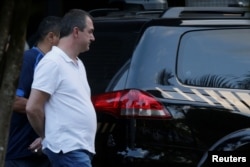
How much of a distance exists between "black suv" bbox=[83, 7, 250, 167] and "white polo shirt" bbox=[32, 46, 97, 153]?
1.38ft

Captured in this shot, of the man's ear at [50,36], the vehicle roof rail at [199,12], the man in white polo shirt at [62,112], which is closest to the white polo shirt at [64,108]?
the man in white polo shirt at [62,112]

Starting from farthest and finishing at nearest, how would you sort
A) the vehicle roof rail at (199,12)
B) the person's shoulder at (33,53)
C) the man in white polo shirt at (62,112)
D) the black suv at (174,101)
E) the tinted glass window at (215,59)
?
1. the vehicle roof rail at (199,12)
2. the person's shoulder at (33,53)
3. the tinted glass window at (215,59)
4. the black suv at (174,101)
5. the man in white polo shirt at (62,112)

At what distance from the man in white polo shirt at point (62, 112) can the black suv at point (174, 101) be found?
401 millimetres

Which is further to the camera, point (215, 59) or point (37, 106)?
point (215, 59)

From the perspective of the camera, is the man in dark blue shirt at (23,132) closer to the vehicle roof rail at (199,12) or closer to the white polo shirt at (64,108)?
the white polo shirt at (64,108)

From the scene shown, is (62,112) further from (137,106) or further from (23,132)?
(23,132)

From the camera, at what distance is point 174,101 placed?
4723 millimetres

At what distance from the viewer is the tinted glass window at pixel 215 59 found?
4887 millimetres

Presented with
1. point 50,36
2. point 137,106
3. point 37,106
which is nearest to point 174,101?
point 137,106

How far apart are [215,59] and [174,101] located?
0.50 meters

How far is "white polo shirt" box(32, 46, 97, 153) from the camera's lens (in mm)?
4273

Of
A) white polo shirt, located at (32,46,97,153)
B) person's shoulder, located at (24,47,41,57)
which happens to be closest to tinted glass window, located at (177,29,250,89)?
white polo shirt, located at (32,46,97,153)

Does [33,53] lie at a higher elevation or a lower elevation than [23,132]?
higher

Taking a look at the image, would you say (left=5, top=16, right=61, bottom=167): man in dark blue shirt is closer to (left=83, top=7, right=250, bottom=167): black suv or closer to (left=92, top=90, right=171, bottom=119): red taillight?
(left=83, top=7, right=250, bottom=167): black suv
